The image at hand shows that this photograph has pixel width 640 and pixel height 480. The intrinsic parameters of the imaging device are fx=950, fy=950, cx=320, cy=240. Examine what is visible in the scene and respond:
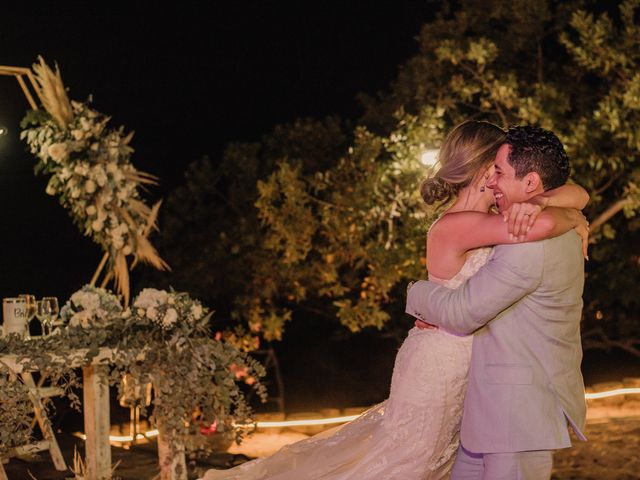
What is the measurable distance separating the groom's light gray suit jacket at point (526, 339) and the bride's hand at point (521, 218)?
4 centimetres

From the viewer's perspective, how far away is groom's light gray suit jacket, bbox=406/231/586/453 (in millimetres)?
2672

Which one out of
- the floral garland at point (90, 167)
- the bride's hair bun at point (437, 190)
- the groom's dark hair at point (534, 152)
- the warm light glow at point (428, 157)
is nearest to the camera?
the groom's dark hair at point (534, 152)

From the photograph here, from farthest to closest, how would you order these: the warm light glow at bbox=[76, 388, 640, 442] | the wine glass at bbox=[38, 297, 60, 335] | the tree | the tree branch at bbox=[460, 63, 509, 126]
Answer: the tree branch at bbox=[460, 63, 509, 126] < the tree < the warm light glow at bbox=[76, 388, 640, 442] < the wine glass at bbox=[38, 297, 60, 335]

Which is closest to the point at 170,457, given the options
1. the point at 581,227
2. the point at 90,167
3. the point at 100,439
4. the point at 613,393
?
the point at 100,439

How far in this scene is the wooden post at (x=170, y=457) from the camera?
15.3ft

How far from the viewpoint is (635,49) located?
715cm

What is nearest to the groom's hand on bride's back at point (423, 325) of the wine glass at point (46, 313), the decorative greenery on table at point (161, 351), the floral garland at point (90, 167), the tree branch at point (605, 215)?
the decorative greenery on table at point (161, 351)

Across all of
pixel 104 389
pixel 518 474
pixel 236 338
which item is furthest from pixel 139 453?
pixel 518 474

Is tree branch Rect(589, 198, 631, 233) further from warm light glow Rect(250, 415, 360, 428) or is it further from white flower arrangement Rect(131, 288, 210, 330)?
white flower arrangement Rect(131, 288, 210, 330)

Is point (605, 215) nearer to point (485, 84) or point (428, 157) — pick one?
point (485, 84)

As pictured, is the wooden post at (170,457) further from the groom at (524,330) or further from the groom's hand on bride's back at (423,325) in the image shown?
the groom at (524,330)

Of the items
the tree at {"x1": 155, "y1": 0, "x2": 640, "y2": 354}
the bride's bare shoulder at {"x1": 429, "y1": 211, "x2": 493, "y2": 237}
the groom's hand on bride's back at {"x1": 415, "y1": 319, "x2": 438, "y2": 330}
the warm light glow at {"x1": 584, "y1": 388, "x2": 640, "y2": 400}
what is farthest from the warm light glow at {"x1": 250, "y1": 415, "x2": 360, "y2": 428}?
the bride's bare shoulder at {"x1": 429, "y1": 211, "x2": 493, "y2": 237}

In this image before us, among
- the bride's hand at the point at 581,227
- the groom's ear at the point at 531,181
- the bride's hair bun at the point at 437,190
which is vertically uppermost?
the bride's hair bun at the point at 437,190

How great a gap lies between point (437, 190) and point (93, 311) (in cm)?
208
